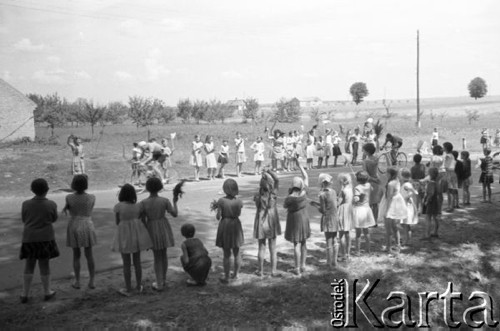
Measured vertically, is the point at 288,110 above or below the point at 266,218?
above

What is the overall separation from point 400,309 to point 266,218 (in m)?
2.21

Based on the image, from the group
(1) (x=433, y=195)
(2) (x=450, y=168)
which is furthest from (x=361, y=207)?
(2) (x=450, y=168)

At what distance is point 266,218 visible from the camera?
7.21 meters

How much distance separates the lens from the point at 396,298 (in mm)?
6684

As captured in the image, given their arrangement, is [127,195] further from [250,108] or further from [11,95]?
[250,108]

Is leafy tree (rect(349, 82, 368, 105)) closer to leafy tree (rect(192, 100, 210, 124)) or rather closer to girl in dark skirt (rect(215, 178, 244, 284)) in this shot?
leafy tree (rect(192, 100, 210, 124))

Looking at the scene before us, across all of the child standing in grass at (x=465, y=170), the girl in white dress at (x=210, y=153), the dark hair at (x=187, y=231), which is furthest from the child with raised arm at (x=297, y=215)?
the girl in white dress at (x=210, y=153)

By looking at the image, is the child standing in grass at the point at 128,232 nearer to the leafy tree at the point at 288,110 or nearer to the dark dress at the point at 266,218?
the dark dress at the point at 266,218

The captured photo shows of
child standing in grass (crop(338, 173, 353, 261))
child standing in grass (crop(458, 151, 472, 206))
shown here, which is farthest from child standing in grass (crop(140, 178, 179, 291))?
child standing in grass (crop(458, 151, 472, 206))

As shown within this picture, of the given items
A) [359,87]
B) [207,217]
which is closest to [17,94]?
[207,217]

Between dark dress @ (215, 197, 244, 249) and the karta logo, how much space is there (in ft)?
4.95

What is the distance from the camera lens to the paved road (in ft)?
25.5

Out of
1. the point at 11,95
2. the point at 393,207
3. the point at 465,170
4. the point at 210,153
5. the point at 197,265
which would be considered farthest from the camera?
the point at 11,95

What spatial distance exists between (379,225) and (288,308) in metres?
5.73
